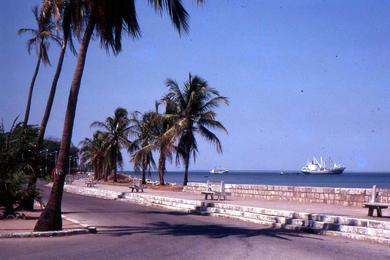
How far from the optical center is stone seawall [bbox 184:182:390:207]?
73.8 feet

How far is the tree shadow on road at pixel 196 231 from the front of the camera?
48.7 feet

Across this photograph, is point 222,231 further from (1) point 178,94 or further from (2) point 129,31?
(1) point 178,94

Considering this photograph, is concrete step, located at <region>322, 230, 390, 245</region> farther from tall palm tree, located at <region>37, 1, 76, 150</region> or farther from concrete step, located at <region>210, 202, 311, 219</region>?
tall palm tree, located at <region>37, 1, 76, 150</region>

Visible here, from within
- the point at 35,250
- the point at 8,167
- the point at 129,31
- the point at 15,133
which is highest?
the point at 129,31

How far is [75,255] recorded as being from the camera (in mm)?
11000

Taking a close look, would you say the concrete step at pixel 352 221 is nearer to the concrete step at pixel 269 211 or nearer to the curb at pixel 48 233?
the concrete step at pixel 269 211

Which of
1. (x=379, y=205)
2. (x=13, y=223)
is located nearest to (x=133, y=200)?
(x=13, y=223)

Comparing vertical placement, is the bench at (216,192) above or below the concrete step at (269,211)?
above

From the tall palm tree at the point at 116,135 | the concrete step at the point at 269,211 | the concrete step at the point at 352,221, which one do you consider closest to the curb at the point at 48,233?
the concrete step at the point at 269,211

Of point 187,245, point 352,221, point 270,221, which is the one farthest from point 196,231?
point 352,221

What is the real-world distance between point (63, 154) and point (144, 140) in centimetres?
3605

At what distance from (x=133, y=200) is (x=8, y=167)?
12719mm

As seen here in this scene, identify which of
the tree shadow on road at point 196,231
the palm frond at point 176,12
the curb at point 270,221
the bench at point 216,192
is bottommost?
the tree shadow on road at point 196,231

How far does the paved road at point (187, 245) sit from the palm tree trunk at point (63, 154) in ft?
2.77
